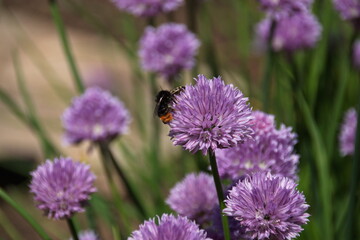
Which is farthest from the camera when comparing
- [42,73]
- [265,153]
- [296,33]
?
[42,73]

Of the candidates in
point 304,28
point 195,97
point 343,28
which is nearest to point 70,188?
point 195,97

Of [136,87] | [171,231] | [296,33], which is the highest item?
[136,87]

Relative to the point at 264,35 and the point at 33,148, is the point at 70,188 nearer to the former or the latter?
the point at 264,35

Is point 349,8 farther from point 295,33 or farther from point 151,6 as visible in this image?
point 151,6

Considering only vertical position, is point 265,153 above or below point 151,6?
below

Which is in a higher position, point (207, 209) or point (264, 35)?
point (264, 35)

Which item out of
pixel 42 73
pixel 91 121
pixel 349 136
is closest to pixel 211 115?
pixel 91 121

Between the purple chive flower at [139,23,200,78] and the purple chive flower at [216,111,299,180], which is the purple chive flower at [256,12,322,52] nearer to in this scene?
the purple chive flower at [139,23,200,78]

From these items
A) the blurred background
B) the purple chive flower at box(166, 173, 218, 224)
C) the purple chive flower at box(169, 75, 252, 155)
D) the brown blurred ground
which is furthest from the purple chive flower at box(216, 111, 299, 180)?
the brown blurred ground
